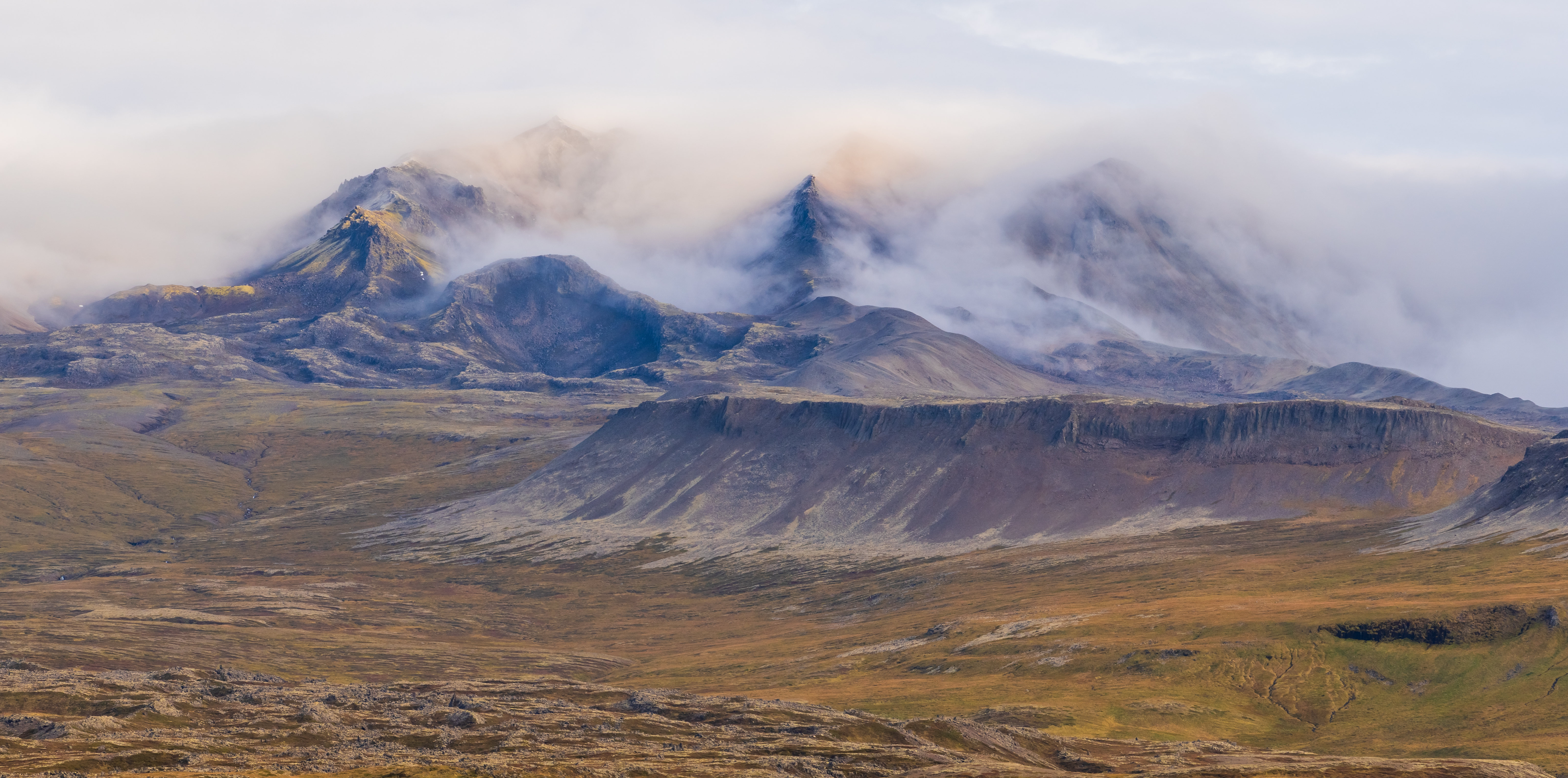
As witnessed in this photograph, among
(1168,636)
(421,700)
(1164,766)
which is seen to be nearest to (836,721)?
(1164,766)

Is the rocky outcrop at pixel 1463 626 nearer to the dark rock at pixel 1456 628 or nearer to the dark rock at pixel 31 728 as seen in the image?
the dark rock at pixel 1456 628

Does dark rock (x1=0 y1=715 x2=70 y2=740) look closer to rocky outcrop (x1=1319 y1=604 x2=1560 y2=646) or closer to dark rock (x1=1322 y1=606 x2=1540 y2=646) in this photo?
rocky outcrop (x1=1319 y1=604 x2=1560 y2=646)

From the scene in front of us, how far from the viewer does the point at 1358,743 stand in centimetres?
15250

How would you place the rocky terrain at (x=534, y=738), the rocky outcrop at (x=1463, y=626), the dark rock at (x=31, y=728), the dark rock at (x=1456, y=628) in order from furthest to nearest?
the dark rock at (x=1456, y=628), the rocky outcrop at (x=1463, y=626), the dark rock at (x=31, y=728), the rocky terrain at (x=534, y=738)

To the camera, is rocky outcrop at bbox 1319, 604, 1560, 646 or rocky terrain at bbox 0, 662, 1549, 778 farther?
rocky outcrop at bbox 1319, 604, 1560, 646

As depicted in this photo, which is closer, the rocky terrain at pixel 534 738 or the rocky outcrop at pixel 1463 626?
the rocky terrain at pixel 534 738

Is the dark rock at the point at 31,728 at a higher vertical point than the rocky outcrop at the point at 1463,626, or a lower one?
lower

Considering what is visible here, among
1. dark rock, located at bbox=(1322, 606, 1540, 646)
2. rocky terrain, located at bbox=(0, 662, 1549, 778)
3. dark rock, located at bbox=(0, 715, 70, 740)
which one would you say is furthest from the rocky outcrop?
dark rock, located at bbox=(0, 715, 70, 740)

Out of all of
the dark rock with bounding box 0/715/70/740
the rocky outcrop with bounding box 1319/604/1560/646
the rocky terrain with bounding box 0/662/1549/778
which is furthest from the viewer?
the rocky outcrop with bounding box 1319/604/1560/646

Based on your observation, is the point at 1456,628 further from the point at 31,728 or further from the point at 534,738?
the point at 31,728

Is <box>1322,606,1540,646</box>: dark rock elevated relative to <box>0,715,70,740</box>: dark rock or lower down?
elevated

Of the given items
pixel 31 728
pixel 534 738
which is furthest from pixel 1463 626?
pixel 31 728

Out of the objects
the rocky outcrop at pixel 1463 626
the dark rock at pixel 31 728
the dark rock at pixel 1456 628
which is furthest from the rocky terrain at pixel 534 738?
the rocky outcrop at pixel 1463 626

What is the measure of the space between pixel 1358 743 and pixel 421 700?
10181 centimetres
